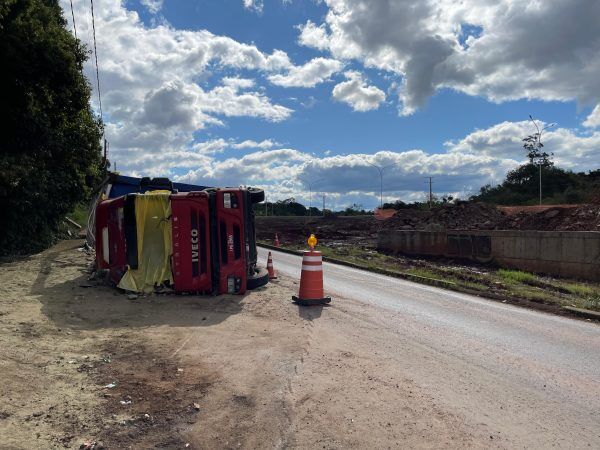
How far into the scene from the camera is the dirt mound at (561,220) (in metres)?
22.9

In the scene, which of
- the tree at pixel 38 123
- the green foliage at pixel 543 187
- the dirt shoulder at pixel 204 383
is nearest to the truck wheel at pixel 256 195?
the dirt shoulder at pixel 204 383

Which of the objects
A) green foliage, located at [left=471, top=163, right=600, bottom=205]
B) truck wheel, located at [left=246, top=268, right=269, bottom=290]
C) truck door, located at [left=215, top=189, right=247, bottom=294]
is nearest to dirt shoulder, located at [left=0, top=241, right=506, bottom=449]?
truck door, located at [left=215, top=189, right=247, bottom=294]

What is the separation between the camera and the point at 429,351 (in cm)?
671

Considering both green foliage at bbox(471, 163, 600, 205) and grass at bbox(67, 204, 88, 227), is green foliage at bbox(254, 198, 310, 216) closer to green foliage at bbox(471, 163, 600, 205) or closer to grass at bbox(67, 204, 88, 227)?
green foliage at bbox(471, 163, 600, 205)

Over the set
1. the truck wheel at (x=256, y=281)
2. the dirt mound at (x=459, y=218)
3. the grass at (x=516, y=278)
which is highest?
the dirt mound at (x=459, y=218)

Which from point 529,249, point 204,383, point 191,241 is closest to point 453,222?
point 529,249

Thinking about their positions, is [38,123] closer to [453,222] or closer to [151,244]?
[151,244]

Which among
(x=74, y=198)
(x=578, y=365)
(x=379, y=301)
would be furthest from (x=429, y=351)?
(x=74, y=198)

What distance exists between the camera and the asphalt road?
4.50m

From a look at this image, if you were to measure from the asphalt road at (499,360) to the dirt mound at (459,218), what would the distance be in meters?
21.2

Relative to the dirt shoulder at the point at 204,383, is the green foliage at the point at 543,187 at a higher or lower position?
higher

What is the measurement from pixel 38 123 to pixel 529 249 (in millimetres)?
17425

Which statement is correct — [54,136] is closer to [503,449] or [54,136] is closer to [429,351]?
[429,351]

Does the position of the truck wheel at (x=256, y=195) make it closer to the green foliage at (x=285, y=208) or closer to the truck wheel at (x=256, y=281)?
the truck wheel at (x=256, y=281)
